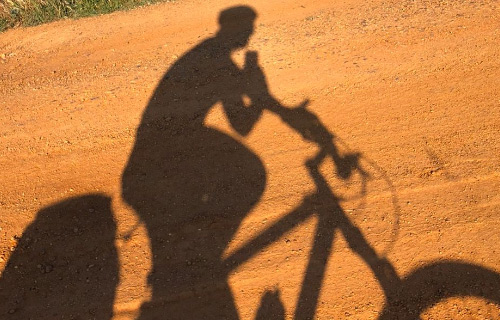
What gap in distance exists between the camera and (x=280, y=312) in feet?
13.4

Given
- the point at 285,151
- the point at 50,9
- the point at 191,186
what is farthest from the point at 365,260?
the point at 50,9

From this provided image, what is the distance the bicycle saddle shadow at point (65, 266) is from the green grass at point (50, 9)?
4.94 m

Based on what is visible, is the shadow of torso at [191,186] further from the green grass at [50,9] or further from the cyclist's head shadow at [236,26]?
the green grass at [50,9]

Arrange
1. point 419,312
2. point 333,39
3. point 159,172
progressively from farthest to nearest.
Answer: point 333,39 < point 159,172 < point 419,312

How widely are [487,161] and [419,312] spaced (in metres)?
1.96

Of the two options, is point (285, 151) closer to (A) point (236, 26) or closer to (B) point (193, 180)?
(B) point (193, 180)

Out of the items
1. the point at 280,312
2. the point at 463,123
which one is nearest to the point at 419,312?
the point at 280,312

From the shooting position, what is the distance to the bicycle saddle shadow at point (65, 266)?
4336 millimetres

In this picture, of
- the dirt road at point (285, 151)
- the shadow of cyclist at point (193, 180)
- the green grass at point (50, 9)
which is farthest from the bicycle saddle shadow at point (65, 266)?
the green grass at point (50, 9)

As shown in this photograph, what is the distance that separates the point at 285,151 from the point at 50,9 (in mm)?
5987

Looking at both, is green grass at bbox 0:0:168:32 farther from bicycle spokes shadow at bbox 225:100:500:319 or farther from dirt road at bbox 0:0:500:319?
bicycle spokes shadow at bbox 225:100:500:319

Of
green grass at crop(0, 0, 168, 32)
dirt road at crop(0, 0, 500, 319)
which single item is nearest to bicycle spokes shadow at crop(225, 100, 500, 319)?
dirt road at crop(0, 0, 500, 319)

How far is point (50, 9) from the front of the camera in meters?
8.98

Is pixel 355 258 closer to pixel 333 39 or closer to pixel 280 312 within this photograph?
pixel 280 312
